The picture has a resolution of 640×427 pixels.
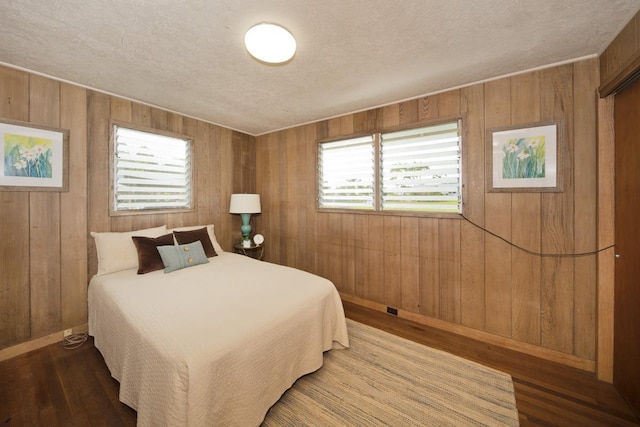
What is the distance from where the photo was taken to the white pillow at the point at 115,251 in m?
2.30

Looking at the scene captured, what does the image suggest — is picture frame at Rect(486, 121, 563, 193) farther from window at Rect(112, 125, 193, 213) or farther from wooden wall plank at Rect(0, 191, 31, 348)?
wooden wall plank at Rect(0, 191, 31, 348)

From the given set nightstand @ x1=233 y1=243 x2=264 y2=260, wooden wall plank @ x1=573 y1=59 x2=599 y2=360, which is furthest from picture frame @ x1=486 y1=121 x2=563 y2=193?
nightstand @ x1=233 y1=243 x2=264 y2=260

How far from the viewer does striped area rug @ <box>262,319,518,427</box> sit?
4.80 ft

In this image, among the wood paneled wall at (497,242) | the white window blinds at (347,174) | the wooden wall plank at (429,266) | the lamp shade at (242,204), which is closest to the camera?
the wood paneled wall at (497,242)

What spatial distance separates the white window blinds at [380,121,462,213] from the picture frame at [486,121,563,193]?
0.96 ft

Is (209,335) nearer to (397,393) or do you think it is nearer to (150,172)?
(397,393)

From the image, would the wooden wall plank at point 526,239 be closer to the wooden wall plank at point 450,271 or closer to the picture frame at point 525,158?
the picture frame at point 525,158

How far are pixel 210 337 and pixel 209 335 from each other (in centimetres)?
2

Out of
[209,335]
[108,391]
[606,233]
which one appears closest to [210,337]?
[209,335]

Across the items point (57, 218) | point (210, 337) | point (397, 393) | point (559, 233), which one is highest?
point (57, 218)

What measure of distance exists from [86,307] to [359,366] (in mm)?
2728

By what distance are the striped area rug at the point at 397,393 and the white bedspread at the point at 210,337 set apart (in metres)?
0.12

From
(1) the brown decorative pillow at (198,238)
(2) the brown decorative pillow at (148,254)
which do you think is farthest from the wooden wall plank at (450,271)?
(2) the brown decorative pillow at (148,254)

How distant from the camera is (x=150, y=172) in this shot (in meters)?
2.89
